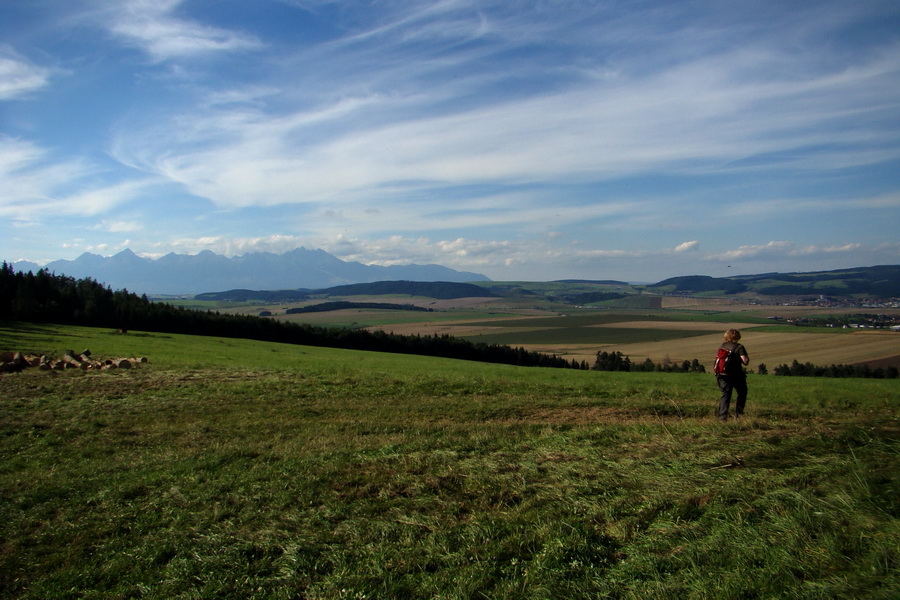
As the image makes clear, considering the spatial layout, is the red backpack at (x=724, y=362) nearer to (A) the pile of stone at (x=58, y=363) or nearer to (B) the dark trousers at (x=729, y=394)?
(B) the dark trousers at (x=729, y=394)

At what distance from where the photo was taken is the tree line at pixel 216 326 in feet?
206

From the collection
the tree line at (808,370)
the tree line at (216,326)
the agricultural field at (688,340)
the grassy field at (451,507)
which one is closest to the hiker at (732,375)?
the grassy field at (451,507)

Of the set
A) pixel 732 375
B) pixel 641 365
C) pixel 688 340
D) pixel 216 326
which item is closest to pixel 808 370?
pixel 641 365

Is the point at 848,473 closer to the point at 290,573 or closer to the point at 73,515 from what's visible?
the point at 290,573

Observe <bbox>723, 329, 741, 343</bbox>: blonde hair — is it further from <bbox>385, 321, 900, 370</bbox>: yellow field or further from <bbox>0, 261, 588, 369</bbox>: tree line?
<bbox>0, 261, 588, 369</bbox>: tree line

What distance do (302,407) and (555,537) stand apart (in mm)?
11392

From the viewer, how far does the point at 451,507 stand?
6512 millimetres

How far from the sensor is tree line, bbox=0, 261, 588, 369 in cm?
6288

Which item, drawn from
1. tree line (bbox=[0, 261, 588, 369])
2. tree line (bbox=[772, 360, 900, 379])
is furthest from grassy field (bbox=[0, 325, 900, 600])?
tree line (bbox=[0, 261, 588, 369])

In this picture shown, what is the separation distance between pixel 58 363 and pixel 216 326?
46533mm

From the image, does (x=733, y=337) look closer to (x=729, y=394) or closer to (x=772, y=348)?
(x=729, y=394)

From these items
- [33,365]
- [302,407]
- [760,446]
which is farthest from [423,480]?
[33,365]

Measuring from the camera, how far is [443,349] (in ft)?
218

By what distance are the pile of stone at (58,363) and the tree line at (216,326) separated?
42.3 m
